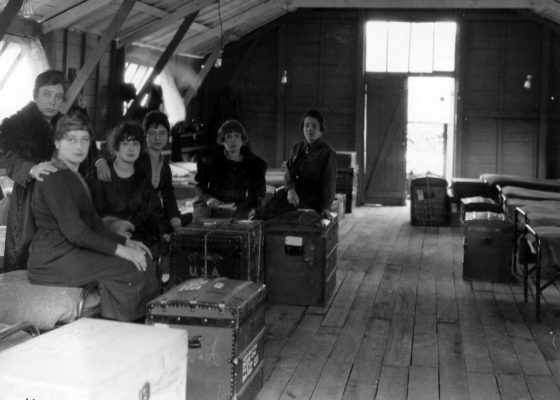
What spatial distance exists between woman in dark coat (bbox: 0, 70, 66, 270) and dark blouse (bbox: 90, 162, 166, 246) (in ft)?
1.29

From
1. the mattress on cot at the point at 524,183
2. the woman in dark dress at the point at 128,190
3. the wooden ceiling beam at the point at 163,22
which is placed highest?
the wooden ceiling beam at the point at 163,22

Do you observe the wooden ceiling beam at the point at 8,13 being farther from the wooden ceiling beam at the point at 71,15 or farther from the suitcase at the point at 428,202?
the suitcase at the point at 428,202

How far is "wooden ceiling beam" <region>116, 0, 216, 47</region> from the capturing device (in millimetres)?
9586

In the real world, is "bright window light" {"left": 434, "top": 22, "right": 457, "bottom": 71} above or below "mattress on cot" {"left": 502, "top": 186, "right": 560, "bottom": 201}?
above

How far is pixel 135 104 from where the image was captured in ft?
32.9

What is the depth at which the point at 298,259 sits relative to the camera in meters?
5.68

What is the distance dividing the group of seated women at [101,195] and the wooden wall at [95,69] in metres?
3.54

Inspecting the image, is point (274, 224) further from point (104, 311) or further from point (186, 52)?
point (186, 52)

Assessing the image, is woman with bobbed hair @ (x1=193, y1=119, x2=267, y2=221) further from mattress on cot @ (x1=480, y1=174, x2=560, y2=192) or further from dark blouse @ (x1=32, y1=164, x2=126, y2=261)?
mattress on cot @ (x1=480, y1=174, x2=560, y2=192)

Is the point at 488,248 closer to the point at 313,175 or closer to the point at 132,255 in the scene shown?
the point at 313,175

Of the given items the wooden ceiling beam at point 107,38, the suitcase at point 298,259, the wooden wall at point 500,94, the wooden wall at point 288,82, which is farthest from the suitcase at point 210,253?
the wooden wall at point 500,94

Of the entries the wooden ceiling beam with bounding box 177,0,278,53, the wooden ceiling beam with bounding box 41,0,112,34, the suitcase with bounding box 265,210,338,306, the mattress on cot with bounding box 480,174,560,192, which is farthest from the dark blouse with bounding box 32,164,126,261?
the wooden ceiling beam with bounding box 177,0,278,53

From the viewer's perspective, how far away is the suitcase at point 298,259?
5637 mm

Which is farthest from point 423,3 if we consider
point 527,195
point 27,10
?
point 27,10
